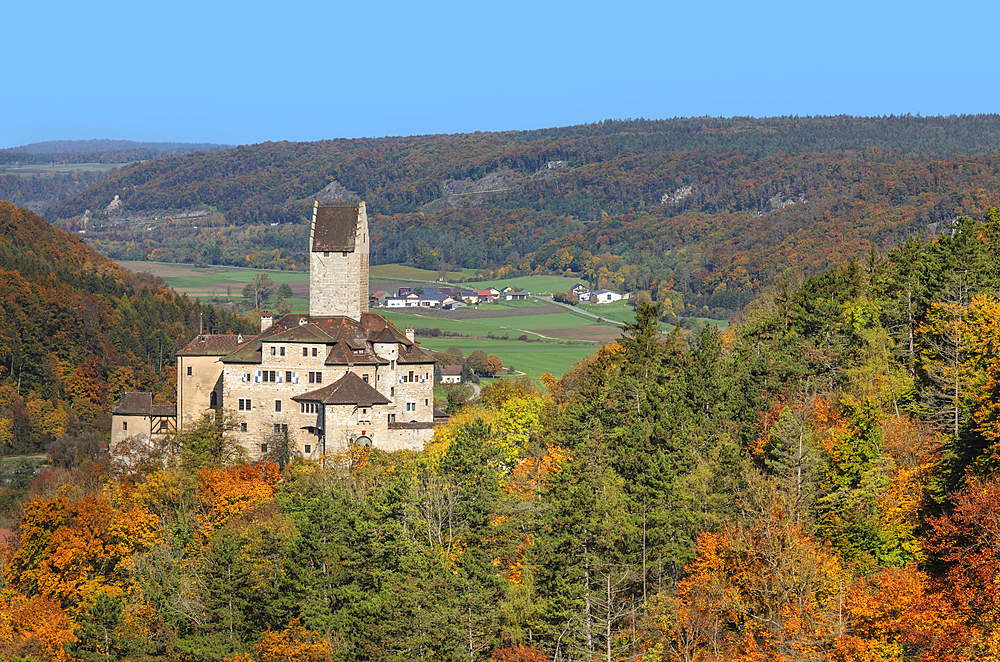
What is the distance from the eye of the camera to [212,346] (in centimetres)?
8075

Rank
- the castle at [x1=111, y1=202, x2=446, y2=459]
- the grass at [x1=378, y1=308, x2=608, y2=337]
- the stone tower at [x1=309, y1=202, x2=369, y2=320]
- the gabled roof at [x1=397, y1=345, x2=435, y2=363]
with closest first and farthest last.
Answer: the castle at [x1=111, y1=202, x2=446, y2=459] < the gabled roof at [x1=397, y1=345, x2=435, y2=363] < the stone tower at [x1=309, y1=202, x2=369, y2=320] < the grass at [x1=378, y1=308, x2=608, y2=337]

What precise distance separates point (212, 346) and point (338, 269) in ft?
30.0

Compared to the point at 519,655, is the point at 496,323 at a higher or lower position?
lower

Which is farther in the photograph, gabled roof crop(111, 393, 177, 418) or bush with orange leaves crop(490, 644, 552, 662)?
gabled roof crop(111, 393, 177, 418)

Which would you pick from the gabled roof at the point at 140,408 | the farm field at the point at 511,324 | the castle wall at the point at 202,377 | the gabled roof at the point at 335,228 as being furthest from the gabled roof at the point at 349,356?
the farm field at the point at 511,324

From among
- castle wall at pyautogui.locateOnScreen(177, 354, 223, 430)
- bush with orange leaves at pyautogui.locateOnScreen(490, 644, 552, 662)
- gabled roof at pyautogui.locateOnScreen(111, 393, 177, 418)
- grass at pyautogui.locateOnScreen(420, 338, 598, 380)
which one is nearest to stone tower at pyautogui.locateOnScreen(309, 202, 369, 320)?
castle wall at pyautogui.locateOnScreen(177, 354, 223, 430)

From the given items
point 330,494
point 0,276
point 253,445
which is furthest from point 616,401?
point 0,276

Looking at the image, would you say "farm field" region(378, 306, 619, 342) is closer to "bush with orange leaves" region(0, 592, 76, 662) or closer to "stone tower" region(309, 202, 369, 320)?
"stone tower" region(309, 202, 369, 320)

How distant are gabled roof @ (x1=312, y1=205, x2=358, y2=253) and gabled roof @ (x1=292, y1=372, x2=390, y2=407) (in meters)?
10.1

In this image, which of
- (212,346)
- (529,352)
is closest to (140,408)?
(212,346)

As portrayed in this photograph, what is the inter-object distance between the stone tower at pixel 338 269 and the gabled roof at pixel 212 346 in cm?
541

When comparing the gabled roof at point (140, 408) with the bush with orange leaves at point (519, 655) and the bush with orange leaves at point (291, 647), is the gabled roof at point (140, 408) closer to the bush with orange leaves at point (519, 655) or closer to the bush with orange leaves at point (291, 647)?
the bush with orange leaves at point (291, 647)

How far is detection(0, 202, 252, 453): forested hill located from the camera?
117m

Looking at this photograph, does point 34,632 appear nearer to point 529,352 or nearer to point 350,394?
point 350,394
